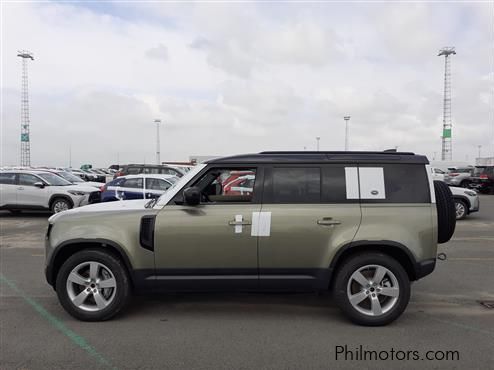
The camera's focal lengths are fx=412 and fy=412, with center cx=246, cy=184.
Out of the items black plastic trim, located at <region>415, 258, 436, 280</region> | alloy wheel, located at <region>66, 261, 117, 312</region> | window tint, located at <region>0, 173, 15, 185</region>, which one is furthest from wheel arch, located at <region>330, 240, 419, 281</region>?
window tint, located at <region>0, 173, 15, 185</region>

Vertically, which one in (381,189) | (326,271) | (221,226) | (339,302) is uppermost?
(381,189)

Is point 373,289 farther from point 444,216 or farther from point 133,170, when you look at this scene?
point 133,170

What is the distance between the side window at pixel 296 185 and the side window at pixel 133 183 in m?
9.45

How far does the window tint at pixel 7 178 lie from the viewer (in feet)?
45.2

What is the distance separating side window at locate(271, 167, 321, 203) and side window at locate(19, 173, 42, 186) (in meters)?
11.8

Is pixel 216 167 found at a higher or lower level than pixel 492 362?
higher

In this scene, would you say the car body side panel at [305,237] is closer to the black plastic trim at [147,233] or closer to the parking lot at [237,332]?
the parking lot at [237,332]

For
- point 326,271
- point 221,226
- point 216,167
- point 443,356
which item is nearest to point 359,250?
point 326,271

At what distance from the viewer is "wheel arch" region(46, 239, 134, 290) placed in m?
4.42

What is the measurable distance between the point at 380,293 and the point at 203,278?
190cm

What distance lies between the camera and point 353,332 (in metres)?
4.25

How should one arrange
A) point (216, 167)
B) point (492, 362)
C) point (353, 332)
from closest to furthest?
point (492, 362) → point (353, 332) → point (216, 167)

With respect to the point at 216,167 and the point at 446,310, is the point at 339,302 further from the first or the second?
the point at 216,167

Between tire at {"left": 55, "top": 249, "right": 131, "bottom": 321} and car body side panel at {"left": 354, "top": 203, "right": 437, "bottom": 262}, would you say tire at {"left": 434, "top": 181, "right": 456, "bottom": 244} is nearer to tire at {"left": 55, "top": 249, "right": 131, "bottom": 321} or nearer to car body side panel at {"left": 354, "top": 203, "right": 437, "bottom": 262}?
car body side panel at {"left": 354, "top": 203, "right": 437, "bottom": 262}
